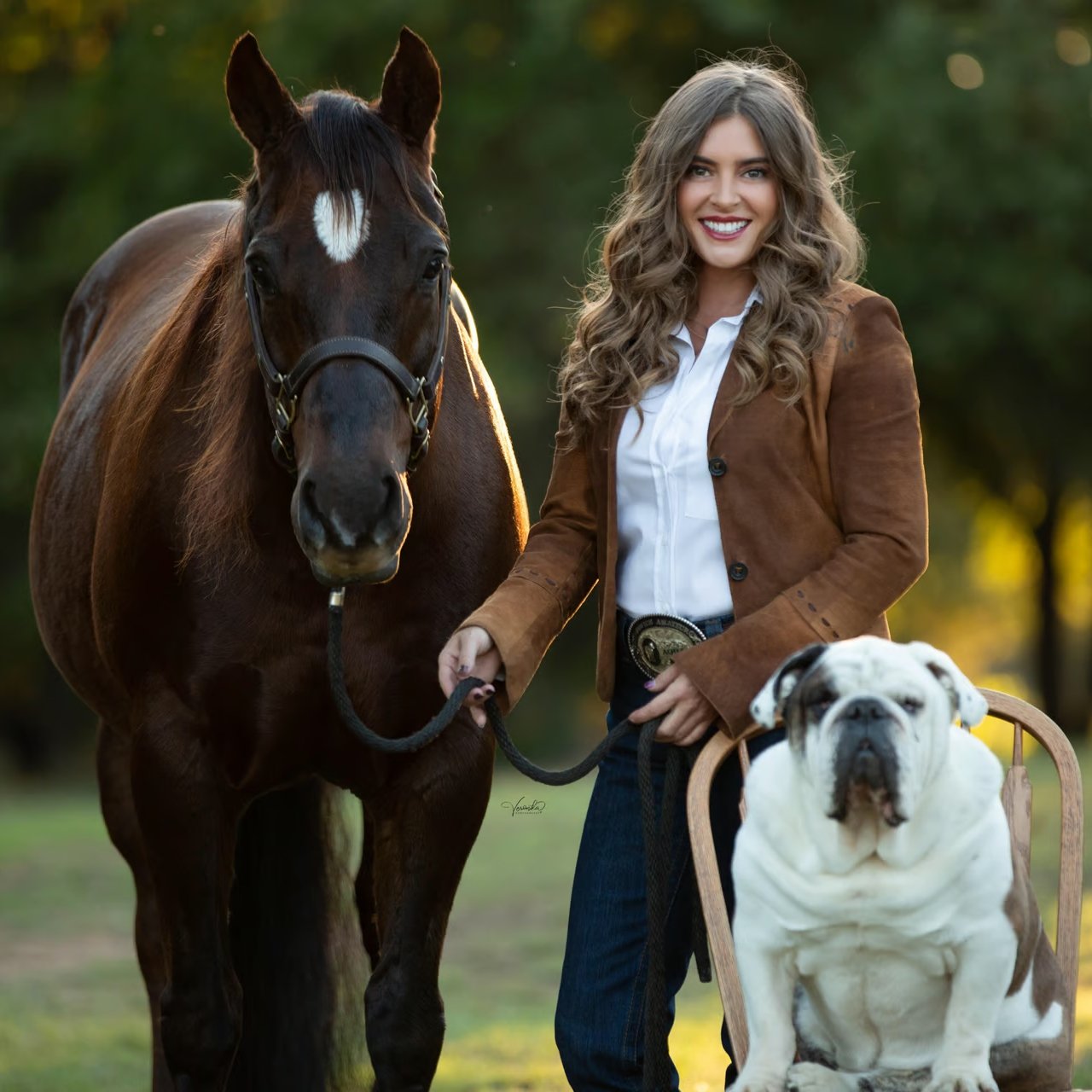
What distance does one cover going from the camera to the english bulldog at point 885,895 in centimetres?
244

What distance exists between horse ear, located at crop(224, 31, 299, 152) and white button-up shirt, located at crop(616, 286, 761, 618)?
864mm

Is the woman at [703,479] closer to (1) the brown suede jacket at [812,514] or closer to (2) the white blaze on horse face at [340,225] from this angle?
(1) the brown suede jacket at [812,514]

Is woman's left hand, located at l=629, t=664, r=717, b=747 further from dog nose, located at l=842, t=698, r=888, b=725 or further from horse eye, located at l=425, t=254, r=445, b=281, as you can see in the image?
horse eye, located at l=425, t=254, r=445, b=281

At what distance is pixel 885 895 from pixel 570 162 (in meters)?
14.7

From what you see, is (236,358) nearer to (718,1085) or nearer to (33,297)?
(718,1085)

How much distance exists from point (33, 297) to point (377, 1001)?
13961mm

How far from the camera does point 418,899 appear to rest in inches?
136

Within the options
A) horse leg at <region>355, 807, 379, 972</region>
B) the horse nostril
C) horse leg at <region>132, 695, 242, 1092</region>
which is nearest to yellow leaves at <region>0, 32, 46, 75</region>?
horse leg at <region>355, 807, 379, 972</region>

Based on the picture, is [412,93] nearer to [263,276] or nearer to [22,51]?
[263,276]

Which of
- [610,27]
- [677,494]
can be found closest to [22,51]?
[610,27]

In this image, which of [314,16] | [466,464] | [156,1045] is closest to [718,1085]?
[156,1045]

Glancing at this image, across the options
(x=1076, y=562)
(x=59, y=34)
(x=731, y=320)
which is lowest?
(x=731, y=320)

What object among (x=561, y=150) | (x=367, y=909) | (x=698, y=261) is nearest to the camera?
(x=698, y=261)

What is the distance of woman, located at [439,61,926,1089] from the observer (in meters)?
2.94
